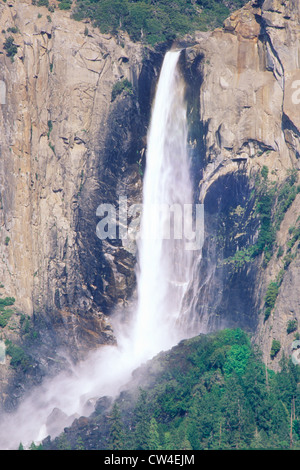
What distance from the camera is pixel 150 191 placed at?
98812 mm

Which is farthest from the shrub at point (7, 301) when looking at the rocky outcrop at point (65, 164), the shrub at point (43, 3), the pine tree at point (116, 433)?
the shrub at point (43, 3)

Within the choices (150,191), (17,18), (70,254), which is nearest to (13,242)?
(70,254)

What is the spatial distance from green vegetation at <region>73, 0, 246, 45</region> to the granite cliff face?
1.42 m

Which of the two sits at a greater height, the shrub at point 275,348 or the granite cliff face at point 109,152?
the granite cliff face at point 109,152

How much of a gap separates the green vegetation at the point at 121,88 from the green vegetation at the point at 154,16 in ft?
13.1

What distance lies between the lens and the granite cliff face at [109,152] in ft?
297

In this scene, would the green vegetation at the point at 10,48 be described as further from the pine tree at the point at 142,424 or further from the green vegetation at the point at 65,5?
the pine tree at the point at 142,424

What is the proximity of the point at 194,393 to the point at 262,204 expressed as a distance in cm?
1483

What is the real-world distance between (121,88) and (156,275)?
49.2ft

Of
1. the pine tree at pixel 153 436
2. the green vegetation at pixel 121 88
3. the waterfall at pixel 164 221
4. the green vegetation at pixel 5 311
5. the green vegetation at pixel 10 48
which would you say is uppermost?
the green vegetation at pixel 10 48

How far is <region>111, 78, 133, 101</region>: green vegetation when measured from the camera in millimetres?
98000

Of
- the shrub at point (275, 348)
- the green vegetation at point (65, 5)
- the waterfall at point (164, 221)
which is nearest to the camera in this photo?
the shrub at point (275, 348)

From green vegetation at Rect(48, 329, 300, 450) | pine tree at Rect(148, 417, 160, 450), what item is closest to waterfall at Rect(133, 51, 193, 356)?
green vegetation at Rect(48, 329, 300, 450)

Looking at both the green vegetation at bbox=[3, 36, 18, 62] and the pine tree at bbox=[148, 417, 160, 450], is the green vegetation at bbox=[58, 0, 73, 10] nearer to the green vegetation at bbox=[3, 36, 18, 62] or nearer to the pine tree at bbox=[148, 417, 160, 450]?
the green vegetation at bbox=[3, 36, 18, 62]
